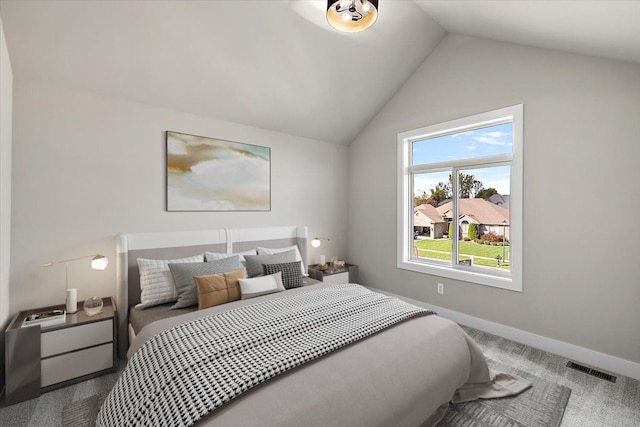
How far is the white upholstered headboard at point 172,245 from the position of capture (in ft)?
8.35

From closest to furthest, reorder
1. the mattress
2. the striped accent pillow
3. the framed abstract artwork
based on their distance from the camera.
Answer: the mattress, the striped accent pillow, the framed abstract artwork

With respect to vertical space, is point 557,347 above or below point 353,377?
below

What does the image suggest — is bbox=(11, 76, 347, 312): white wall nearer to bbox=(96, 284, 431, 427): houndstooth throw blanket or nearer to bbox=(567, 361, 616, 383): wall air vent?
bbox=(96, 284, 431, 427): houndstooth throw blanket

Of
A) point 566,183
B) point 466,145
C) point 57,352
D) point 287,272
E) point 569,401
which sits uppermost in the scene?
point 466,145

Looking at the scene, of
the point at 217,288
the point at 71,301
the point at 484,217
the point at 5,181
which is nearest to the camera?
the point at 5,181

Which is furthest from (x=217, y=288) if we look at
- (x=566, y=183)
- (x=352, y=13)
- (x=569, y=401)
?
(x=566, y=183)

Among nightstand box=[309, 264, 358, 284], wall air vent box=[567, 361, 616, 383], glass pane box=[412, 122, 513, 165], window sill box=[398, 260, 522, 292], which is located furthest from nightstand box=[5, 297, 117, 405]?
wall air vent box=[567, 361, 616, 383]

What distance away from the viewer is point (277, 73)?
3021 mm

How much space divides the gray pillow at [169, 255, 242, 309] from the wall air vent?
10.1 ft

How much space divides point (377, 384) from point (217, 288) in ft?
5.08

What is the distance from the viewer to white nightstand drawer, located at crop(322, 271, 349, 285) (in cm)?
371

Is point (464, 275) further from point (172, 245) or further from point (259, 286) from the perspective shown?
point (172, 245)

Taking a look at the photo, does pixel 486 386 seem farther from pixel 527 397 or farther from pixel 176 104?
pixel 176 104

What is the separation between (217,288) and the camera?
8.01 feet
